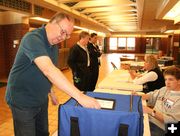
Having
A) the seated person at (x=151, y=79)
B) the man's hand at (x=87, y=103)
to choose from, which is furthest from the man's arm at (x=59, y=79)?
the seated person at (x=151, y=79)

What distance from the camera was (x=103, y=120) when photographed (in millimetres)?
1017

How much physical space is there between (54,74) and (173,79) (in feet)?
3.66

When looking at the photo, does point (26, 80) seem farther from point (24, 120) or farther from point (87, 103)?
point (87, 103)

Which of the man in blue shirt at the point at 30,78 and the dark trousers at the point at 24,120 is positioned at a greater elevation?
the man in blue shirt at the point at 30,78

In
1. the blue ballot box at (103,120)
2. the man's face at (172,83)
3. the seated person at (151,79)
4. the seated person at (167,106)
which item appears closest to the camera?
the blue ballot box at (103,120)

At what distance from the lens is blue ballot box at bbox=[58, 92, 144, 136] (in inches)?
38.8

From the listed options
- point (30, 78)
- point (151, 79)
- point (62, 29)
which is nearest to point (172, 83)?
point (151, 79)

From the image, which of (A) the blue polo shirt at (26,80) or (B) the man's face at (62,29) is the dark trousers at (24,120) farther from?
(B) the man's face at (62,29)

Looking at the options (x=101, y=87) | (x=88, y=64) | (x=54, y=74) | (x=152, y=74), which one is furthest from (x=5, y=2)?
(x=54, y=74)

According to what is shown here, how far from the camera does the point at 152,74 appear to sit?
8.63ft

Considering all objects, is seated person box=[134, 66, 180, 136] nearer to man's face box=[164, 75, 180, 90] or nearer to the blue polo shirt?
man's face box=[164, 75, 180, 90]

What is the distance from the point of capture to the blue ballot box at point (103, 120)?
985mm

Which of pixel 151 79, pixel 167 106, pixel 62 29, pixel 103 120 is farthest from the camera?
pixel 151 79

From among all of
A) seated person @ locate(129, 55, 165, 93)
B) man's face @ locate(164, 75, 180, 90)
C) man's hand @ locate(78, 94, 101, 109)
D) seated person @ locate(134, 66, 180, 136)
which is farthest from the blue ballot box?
seated person @ locate(129, 55, 165, 93)
